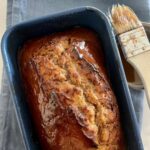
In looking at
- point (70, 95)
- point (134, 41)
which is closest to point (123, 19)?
point (134, 41)

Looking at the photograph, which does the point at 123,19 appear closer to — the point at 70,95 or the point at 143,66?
the point at 143,66

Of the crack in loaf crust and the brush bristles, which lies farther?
the brush bristles

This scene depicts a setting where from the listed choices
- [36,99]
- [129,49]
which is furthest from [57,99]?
[129,49]

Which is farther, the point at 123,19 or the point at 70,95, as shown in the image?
the point at 123,19

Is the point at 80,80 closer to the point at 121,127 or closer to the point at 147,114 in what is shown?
the point at 121,127

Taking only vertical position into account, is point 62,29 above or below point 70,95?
above
